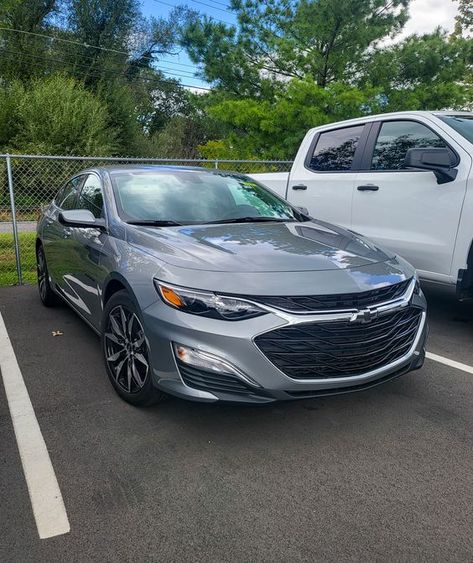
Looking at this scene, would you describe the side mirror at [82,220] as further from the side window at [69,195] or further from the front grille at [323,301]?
the front grille at [323,301]

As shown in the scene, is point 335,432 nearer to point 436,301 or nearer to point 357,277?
point 357,277

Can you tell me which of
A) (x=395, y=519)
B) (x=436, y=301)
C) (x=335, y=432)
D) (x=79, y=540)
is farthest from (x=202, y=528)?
(x=436, y=301)

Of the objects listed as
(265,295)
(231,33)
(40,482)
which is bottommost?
(40,482)

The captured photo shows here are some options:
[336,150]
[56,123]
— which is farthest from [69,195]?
[56,123]

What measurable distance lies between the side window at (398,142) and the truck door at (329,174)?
225 millimetres

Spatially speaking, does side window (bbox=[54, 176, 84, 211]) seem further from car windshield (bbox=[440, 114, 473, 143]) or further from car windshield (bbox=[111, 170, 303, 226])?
car windshield (bbox=[440, 114, 473, 143])

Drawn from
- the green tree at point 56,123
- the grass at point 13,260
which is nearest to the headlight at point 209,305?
the grass at point 13,260

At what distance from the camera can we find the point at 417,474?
255 centimetres

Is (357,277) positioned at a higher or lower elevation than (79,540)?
higher

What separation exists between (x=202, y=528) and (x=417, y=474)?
116 centimetres

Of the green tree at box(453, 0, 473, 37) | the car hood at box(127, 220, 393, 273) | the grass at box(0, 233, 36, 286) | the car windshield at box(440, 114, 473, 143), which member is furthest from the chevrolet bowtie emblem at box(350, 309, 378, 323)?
the green tree at box(453, 0, 473, 37)

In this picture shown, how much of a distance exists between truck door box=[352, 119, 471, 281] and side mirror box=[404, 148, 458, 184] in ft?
0.19

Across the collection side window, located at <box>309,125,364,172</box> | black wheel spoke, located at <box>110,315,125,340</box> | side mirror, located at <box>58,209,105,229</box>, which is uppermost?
side window, located at <box>309,125,364,172</box>

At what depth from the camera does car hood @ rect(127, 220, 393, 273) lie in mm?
2854
